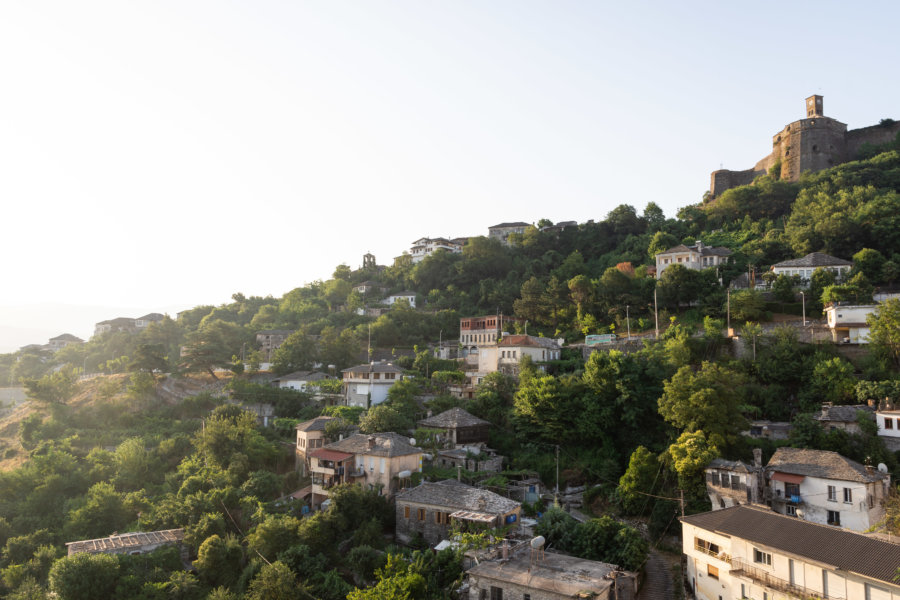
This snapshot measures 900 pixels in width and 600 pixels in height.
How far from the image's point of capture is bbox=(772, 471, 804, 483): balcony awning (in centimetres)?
2380

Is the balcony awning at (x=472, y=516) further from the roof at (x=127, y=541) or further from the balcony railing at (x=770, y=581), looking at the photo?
the roof at (x=127, y=541)

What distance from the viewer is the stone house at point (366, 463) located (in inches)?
1116

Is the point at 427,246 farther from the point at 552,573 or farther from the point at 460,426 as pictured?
the point at 552,573

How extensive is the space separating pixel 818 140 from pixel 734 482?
53.1 metres

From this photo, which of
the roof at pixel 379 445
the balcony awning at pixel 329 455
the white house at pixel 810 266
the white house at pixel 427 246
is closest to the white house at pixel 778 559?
the roof at pixel 379 445

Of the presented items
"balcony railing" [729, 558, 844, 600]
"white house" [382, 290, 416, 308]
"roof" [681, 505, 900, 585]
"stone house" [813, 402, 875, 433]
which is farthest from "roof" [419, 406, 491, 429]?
"white house" [382, 290, 416, 308]

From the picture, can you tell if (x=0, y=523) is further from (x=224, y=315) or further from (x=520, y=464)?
(x=224, y=315)

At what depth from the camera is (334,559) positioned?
956 inches

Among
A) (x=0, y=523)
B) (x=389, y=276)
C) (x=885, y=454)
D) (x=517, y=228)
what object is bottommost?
(x=0, y=523)

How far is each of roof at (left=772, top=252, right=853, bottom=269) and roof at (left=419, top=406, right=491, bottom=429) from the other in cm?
2600

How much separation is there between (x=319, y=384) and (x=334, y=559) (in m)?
19.5

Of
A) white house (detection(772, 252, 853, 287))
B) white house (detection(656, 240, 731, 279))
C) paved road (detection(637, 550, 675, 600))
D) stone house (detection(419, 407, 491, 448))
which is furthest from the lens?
white house (detection(656, 240, 731, 279))

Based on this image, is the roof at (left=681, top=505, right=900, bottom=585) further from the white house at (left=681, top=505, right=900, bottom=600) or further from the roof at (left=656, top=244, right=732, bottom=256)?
the roof at (left=656, top=244, right=732, bottom=256)

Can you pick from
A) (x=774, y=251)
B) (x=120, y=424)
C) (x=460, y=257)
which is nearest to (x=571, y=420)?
(x=774, y=251)
